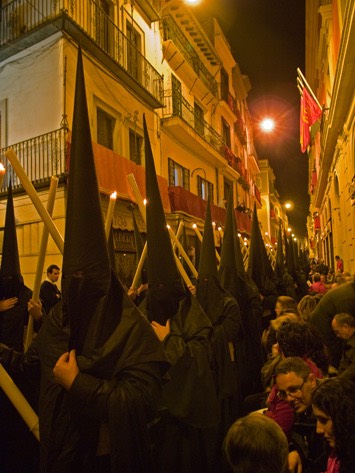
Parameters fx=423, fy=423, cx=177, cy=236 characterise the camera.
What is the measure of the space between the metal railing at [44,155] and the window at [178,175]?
7.39 m

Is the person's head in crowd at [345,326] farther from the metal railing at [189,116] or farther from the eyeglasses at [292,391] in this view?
the metal railing at [189,116]

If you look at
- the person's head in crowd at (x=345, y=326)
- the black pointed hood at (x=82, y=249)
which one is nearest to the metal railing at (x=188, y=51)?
the person's head in crowd at (x=345, y=326)

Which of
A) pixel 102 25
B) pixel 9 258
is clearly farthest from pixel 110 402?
pixel 102 25

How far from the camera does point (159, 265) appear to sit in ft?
10.5

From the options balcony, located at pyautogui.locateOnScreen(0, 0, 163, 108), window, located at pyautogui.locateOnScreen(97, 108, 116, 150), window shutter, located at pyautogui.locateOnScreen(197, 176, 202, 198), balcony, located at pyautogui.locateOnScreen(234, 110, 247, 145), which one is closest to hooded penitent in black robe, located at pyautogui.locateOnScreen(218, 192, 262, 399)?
balcony, located at pyautogui.locateOnScreen(0, 0, 163, 108)

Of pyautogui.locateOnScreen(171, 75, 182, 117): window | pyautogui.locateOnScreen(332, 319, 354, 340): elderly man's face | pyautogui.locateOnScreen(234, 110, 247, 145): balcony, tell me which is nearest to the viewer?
pyautogui.locateOnScreen(332, 319, 354, 340): elderly man's face

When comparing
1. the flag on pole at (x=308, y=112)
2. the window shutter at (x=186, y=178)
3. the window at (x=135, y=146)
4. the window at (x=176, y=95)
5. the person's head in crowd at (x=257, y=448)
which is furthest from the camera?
the window shutter at (x=186, y=178)

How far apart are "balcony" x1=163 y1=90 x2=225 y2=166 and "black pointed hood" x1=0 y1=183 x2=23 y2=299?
14505 millimetres

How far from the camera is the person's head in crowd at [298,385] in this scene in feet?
9.66

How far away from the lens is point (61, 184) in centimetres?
1156

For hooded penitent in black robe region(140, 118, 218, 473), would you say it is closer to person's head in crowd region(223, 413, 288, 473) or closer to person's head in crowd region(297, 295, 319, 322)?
person's head in crowd region(223, 413, 288, 473)

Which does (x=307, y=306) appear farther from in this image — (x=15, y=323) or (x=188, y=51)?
(x=188, y=51)

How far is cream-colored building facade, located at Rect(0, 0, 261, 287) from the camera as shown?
12.1m

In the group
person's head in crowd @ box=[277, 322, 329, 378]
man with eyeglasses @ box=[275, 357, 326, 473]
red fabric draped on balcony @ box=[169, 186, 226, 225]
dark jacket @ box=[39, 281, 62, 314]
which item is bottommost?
man with eyeglasses @ box=[275, 357, 326, 473]
